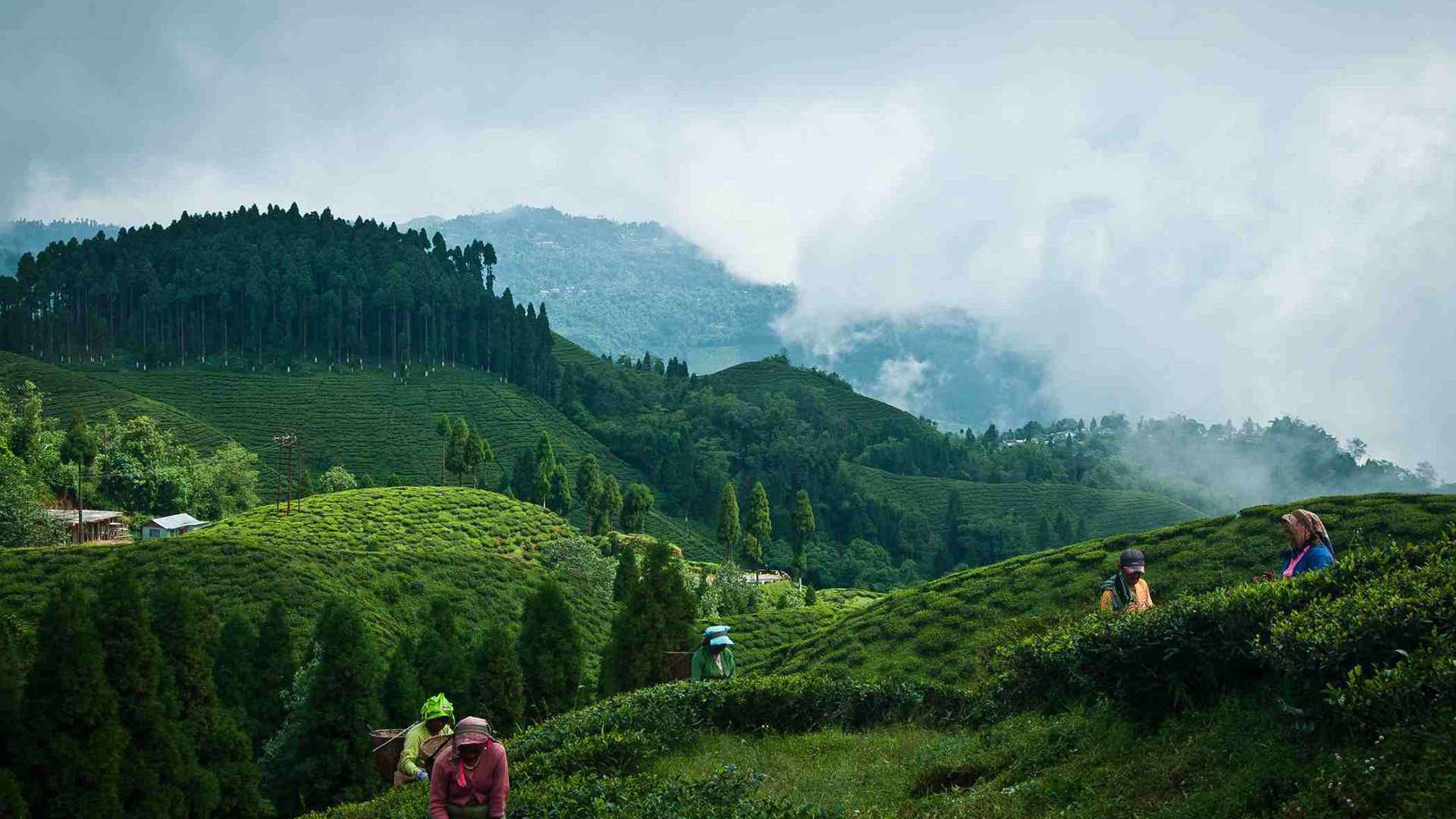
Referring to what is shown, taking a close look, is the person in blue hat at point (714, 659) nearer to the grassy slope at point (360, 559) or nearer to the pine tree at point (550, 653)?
the pine tree at point (550, 653)

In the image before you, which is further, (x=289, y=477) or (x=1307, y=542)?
(x=289, y=477)

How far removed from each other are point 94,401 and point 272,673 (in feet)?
233

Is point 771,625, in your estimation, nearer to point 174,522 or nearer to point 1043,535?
point 174,522

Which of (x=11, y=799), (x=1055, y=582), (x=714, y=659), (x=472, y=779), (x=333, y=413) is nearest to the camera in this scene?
(x=472, y=779)

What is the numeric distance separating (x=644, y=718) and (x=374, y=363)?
118 m

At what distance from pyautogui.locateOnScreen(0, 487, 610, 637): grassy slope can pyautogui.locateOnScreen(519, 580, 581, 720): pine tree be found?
11.6 meters

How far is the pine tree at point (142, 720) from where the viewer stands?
812 inches

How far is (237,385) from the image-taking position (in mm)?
106250

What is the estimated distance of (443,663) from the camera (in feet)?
108

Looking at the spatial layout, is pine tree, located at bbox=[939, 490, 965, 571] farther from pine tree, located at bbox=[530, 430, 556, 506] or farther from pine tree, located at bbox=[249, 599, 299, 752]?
pine tree, located at bbox=[249, 599, 299, 752]

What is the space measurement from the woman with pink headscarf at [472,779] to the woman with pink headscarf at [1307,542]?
7.52 metres

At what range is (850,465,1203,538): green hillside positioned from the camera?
126375mm

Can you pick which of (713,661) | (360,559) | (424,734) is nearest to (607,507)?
(360,559)

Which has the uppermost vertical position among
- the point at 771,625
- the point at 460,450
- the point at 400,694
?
the point at 460,450
